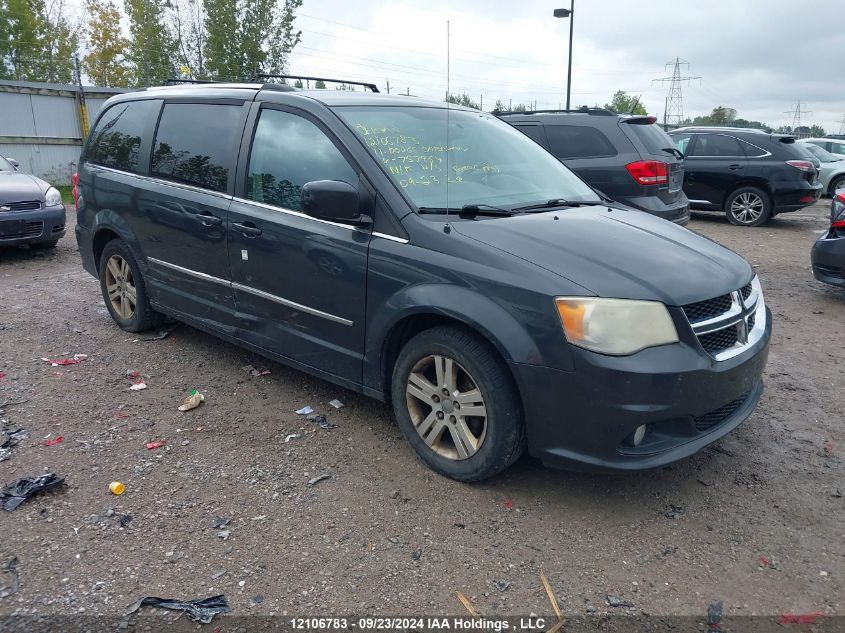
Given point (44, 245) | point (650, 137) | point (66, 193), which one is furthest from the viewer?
point (66, 193)

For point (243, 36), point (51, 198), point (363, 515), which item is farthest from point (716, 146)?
point (243, 36)

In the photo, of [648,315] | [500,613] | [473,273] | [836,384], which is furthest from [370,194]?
[836,384]

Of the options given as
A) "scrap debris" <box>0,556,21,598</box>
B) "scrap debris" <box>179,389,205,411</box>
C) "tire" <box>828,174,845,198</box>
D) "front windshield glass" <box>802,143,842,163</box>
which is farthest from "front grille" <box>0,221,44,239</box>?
"tire" <box>828,174,845,198</box>

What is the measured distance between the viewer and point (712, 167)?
12438mm

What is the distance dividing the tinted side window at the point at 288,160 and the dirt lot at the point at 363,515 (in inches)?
52.3

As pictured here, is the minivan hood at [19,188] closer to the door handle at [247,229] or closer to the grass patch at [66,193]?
the door handle at [247,229]

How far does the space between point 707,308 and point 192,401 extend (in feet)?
10.1

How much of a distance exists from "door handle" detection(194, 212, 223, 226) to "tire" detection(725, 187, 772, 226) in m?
10.8

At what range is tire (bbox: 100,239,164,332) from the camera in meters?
5.32

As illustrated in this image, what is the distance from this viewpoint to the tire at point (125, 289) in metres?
5.32

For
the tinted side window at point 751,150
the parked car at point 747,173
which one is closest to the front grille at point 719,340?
the parked car at point 747,173

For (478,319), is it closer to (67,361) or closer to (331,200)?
(331,200)

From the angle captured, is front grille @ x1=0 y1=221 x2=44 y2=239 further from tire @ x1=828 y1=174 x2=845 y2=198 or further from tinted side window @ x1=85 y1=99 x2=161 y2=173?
tire @ x1=828 y1=174 x2=845 y2=198

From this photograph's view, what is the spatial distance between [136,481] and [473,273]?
198 centimetres
